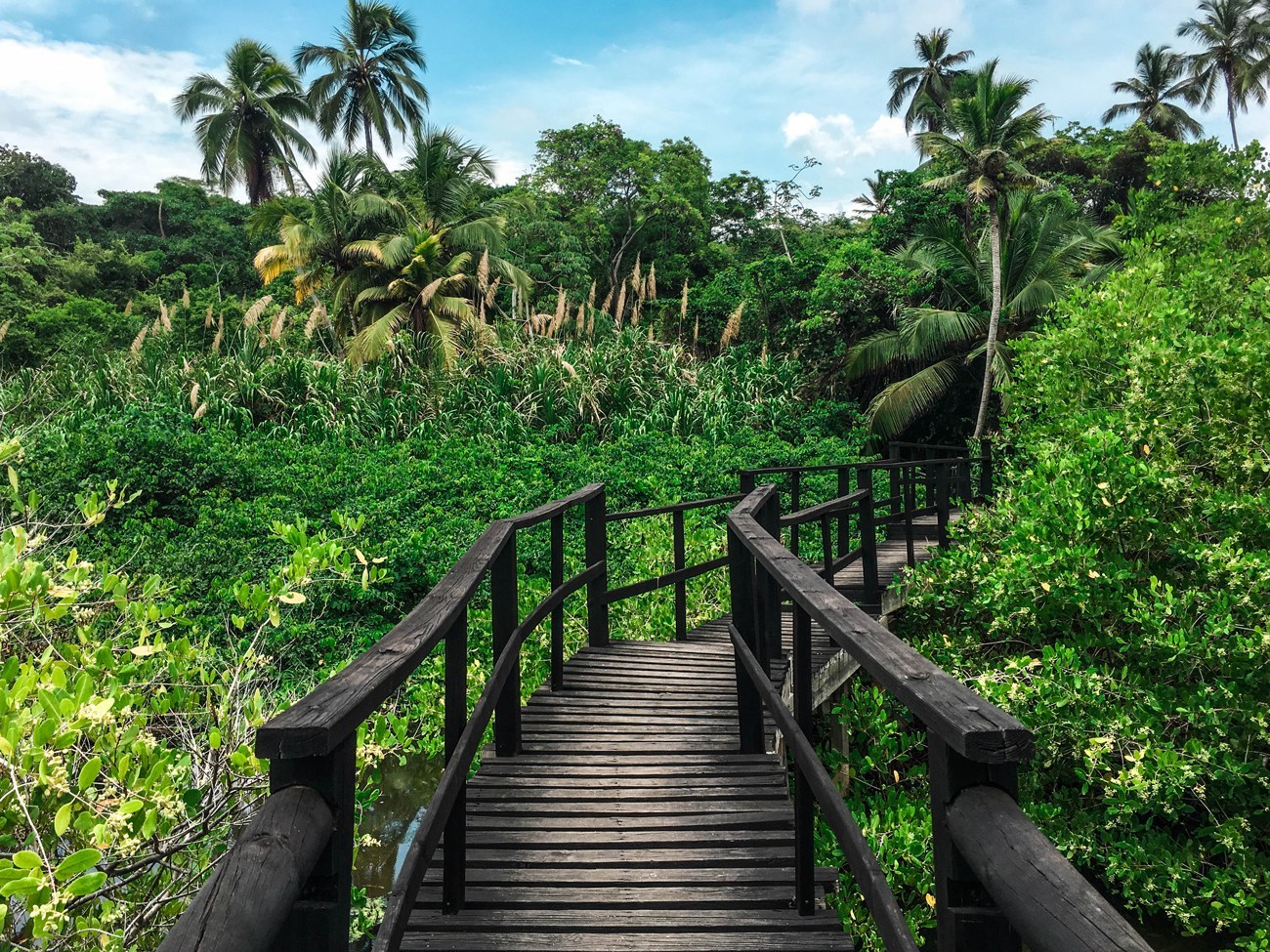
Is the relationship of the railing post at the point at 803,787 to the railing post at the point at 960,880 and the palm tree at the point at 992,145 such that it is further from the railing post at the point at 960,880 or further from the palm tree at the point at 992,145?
the palm tree at the point at 992,145

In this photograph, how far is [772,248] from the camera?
27.1 metres

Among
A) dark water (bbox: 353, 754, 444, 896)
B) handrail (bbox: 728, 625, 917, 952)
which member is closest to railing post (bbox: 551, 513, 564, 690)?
dark water (bbox: 353, 754, 444, 896)

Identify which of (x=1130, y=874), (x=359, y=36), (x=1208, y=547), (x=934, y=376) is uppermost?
(x=359, y=36)

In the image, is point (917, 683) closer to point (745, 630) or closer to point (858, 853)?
point (858, 853)

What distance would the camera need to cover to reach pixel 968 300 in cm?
1861

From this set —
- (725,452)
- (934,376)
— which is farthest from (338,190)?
(934,376)

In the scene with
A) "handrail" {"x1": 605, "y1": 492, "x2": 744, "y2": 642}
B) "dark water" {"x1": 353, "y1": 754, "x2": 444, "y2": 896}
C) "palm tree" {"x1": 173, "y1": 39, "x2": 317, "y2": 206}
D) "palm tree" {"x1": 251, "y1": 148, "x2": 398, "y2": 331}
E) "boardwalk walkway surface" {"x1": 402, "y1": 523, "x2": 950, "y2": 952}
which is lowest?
"dark water" {"x1": 353, "y1": 754, "x2": 444, "y2": 896}

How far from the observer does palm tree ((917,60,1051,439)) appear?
15.9 m

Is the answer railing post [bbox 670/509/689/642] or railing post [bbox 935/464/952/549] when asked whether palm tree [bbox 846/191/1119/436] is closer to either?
railing post [bbox 935/464/952/549]

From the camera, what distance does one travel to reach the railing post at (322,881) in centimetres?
112

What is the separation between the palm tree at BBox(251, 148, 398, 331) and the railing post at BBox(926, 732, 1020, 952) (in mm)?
19763

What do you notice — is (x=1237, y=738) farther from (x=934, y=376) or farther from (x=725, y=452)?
(x=934, y=376)

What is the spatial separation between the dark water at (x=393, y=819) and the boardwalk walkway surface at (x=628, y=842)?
229cm

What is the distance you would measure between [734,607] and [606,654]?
2.19 meters
